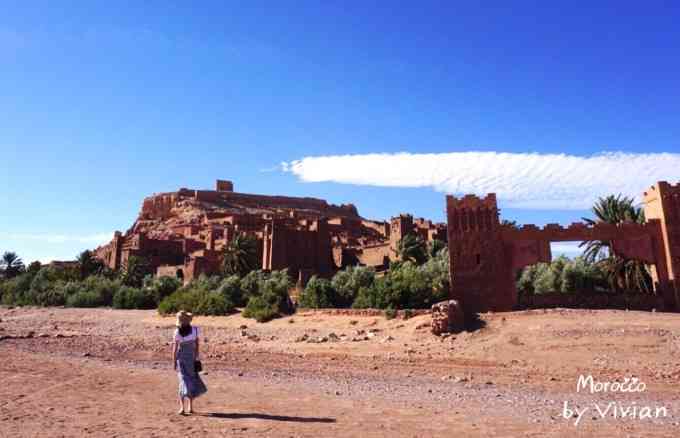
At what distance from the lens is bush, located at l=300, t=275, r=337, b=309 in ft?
89.7

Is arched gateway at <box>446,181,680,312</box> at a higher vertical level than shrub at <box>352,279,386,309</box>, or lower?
higher

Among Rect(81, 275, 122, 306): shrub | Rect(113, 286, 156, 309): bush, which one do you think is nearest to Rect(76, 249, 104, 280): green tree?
Rect(81, 275, 122, 306): shrub

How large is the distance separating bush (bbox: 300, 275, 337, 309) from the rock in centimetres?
1084

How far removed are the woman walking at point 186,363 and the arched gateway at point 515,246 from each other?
559 inches

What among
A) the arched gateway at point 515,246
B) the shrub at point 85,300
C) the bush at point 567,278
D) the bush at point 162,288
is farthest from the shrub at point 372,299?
the shrub at point 85,300

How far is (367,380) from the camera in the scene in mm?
11625

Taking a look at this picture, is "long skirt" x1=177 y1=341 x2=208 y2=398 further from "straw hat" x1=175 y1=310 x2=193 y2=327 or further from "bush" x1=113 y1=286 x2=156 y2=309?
"bush" x1=113 y1=286 x2=156 y2=309

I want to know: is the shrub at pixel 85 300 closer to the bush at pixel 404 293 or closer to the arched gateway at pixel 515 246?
the bush at pixel 404 293

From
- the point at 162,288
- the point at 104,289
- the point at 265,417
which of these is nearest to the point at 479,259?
the point at 265,417

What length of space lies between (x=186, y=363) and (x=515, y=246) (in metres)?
15.9

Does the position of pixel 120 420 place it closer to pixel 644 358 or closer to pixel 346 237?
pixel 644 358

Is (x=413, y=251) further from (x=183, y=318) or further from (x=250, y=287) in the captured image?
(x=183, y=318)

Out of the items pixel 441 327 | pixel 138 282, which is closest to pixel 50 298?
pixel 138 282

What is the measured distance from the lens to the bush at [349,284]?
28672 millimetres
